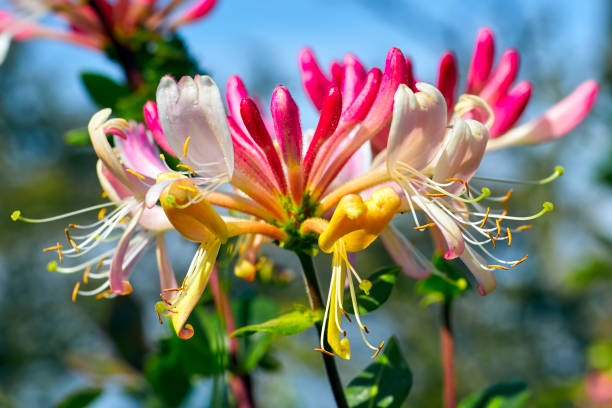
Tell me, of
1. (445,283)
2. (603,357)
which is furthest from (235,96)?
(603,357)

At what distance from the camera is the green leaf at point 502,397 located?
2.62 feet

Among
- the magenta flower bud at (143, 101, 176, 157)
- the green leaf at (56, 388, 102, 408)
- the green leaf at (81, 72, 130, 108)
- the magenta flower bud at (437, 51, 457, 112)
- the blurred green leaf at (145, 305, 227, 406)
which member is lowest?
the green leaf at (56, 388, 102, 408)

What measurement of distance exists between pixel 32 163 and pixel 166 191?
7.77 m

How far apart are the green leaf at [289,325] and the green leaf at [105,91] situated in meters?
0.57

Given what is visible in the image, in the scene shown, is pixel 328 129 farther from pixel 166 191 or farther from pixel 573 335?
pixel 573 335

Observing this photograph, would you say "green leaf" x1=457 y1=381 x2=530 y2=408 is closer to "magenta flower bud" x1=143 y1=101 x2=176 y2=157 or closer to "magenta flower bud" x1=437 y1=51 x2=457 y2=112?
"magenta flower bud" x1=437 y1=51 x2=457 y2=112

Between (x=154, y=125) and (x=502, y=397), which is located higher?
(x=154, y=125)

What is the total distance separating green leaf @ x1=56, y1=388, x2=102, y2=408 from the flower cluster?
1.08 feet

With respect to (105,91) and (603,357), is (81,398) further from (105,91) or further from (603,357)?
(603,357)

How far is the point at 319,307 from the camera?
2.07 ft

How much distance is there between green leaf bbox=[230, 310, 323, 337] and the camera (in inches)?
23.0

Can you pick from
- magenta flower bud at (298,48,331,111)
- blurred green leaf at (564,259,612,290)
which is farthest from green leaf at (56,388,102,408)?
blurred green leaf at (564,259,612,290)

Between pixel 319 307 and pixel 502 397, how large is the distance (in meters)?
0.35

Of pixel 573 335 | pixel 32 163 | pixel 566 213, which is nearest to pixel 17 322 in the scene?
pixel 32 163
